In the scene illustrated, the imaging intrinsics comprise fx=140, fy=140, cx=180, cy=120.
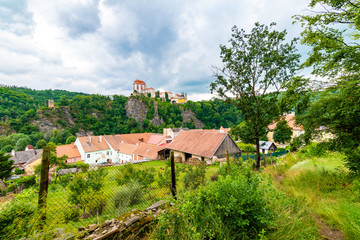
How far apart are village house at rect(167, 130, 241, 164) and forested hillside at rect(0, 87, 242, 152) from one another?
52.6 metres

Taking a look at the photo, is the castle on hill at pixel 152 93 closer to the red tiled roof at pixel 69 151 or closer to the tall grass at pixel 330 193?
the red tiled roof at pixel 69 151

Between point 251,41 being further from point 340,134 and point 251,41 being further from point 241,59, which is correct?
point 340,134

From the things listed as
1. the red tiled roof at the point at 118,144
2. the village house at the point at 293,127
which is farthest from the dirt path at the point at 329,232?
the red tiled roof at the point at 118,144

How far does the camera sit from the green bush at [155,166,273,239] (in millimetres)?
1985

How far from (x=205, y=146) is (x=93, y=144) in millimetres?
32477

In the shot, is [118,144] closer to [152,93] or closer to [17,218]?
[17,218]

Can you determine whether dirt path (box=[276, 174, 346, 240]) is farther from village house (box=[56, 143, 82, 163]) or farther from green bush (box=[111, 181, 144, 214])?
village house (box=[56, 143, 82, 163])

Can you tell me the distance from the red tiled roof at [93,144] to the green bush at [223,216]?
4088cm

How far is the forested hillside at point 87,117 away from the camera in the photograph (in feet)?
199

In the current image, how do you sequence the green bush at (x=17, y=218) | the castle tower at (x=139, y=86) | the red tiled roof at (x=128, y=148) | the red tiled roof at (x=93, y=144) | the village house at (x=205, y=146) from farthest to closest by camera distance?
the castle tower at (x=139, y=86) < the red tiled roof at (x=93, y=144) < the red tiled roof at (x=128, y=148) < the village house at (x=205, y=146) < the green bush at (x=17, y=218)

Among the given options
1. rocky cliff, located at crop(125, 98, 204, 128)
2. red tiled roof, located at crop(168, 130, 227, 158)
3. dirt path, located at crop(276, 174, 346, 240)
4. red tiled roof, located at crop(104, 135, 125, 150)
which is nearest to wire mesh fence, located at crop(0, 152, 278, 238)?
dirt path, located at crop(276, 174, 346, 240)

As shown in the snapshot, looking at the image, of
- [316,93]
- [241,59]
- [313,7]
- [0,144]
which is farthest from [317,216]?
[0,144]

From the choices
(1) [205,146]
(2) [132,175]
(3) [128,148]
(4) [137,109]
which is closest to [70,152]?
(3) [128,148]

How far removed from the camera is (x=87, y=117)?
7406 centimetres
